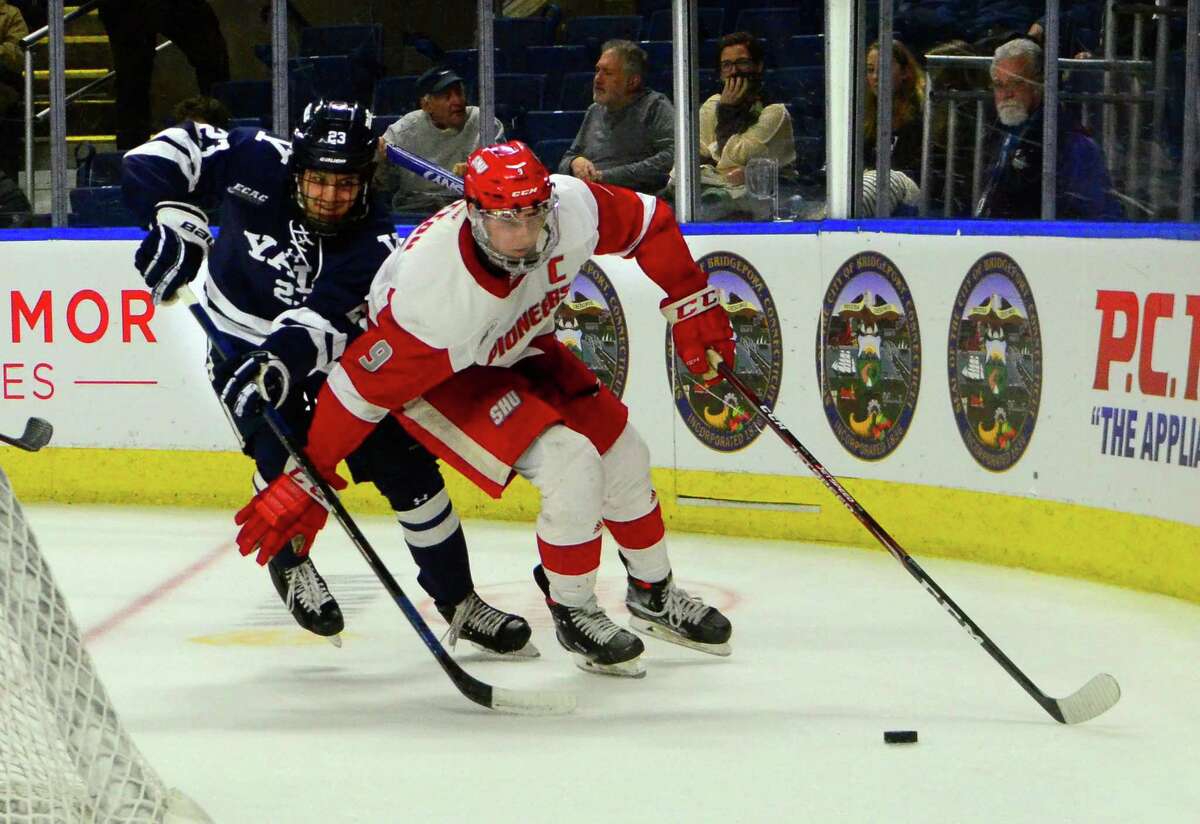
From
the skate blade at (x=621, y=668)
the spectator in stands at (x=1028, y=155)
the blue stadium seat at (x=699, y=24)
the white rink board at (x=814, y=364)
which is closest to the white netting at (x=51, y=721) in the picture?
the skate blade at (x=621, y=668)

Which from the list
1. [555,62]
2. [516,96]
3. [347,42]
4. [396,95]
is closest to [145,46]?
[347,42]

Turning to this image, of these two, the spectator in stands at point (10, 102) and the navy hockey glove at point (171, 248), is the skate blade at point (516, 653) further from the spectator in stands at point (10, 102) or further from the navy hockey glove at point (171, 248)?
the spectator in stands at point (10, 102)

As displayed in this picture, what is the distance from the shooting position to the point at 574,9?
237 inches

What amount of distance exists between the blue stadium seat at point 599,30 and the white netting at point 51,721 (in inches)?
146

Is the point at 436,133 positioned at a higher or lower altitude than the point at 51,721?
higher

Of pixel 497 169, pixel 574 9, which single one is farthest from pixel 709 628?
pixel 574 9

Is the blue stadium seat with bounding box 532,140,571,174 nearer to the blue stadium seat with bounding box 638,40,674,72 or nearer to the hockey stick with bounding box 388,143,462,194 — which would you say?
the blue stadium seat with bounding box 638,40,674,72

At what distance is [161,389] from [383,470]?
2.43 metres

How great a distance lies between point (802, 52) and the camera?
5.54m

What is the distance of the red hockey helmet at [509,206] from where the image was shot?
3.32 m

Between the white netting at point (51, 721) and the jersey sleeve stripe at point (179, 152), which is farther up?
the jersey sleeve stripe at point (179, 152)

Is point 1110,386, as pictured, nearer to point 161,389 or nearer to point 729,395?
point 729,395

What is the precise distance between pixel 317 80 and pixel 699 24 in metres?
1.38

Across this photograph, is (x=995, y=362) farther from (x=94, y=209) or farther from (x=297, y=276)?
(x=94, y=209)
